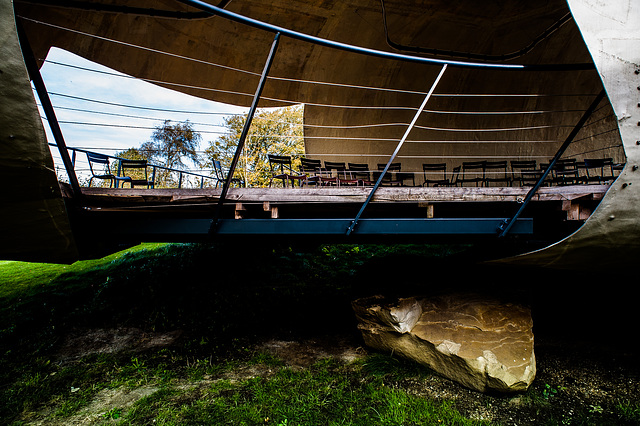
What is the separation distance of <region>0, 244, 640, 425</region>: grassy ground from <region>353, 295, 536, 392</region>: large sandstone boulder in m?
0.19

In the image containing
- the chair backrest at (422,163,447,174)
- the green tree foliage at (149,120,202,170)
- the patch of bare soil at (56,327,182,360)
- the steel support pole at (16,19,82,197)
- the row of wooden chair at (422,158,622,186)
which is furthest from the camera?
the green tree foliage at (149,120,202,170)

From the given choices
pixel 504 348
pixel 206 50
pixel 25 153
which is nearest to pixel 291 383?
pixel 504 348

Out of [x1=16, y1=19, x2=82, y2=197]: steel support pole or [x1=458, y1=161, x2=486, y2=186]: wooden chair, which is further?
[x1=458, y1=161, x2=486, y2=186]: wooden chair

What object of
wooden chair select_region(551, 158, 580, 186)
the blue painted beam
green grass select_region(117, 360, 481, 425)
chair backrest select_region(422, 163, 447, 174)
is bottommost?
green grass select_region(117, 360, 481, 425)

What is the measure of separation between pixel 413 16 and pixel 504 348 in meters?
7.83

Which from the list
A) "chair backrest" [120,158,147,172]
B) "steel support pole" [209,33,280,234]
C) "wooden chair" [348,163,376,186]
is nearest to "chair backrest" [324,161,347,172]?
"wooden chair" [348,163,376,186]

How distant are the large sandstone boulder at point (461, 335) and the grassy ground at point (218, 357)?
19 centimetres

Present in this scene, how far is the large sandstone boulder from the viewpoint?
3188 mm

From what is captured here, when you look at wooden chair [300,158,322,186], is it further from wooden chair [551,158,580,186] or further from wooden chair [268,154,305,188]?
wooden chair [551,158,580,186]

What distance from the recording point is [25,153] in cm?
206

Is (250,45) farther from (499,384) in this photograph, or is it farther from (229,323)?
(499,384)

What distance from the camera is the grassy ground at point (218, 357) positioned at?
308 cm

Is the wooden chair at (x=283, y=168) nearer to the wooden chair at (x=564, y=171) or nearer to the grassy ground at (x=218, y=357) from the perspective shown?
the grassy ground at (x=218, y=357)

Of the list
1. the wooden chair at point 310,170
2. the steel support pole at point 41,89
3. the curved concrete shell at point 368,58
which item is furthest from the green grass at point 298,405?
the wooden chair at point 310,170
